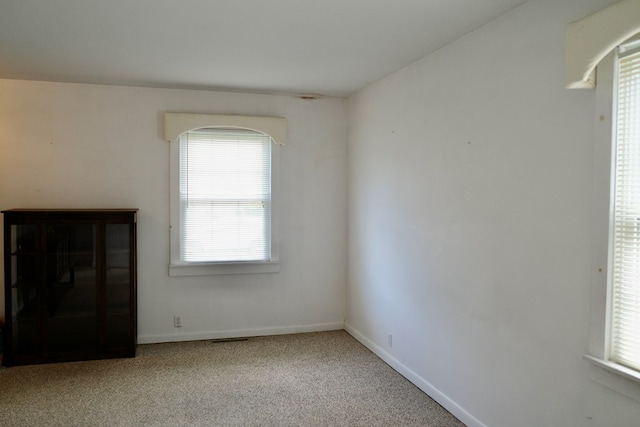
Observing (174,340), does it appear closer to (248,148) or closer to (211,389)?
(211,389)

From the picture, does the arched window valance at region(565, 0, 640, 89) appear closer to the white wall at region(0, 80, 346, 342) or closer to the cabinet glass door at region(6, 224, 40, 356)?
the white wall at region(0, 80, 346, 342)

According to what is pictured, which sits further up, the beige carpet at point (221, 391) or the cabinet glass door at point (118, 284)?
the cabinet glass door at point (118, 284)

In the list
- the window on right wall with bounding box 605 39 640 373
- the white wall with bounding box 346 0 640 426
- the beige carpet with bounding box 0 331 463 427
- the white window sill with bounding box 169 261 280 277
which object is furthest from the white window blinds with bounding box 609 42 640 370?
the white window sill with bounding box 169 261 280 277

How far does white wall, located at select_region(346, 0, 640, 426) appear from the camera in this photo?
7.10 ft

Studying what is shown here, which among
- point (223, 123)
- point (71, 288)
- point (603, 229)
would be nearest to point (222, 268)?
point (71, 288)

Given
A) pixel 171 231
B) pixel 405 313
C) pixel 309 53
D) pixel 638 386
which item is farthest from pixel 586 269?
pixel 171 231

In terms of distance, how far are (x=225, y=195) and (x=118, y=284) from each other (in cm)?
133

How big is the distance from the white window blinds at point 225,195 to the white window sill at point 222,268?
6 cm

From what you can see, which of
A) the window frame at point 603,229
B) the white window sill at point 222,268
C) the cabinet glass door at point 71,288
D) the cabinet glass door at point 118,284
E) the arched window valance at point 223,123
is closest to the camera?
the window frame at point 603,229

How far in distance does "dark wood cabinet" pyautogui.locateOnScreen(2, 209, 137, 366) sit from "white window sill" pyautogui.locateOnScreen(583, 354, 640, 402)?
3678mm

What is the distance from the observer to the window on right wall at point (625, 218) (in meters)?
1.90

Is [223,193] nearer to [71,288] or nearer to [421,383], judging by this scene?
[71,288]

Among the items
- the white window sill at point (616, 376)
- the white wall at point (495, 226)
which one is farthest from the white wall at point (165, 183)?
the white window sill at point (616, 376)

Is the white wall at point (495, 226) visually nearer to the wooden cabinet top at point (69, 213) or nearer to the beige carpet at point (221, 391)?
the beige carpet at point (221, 391)
